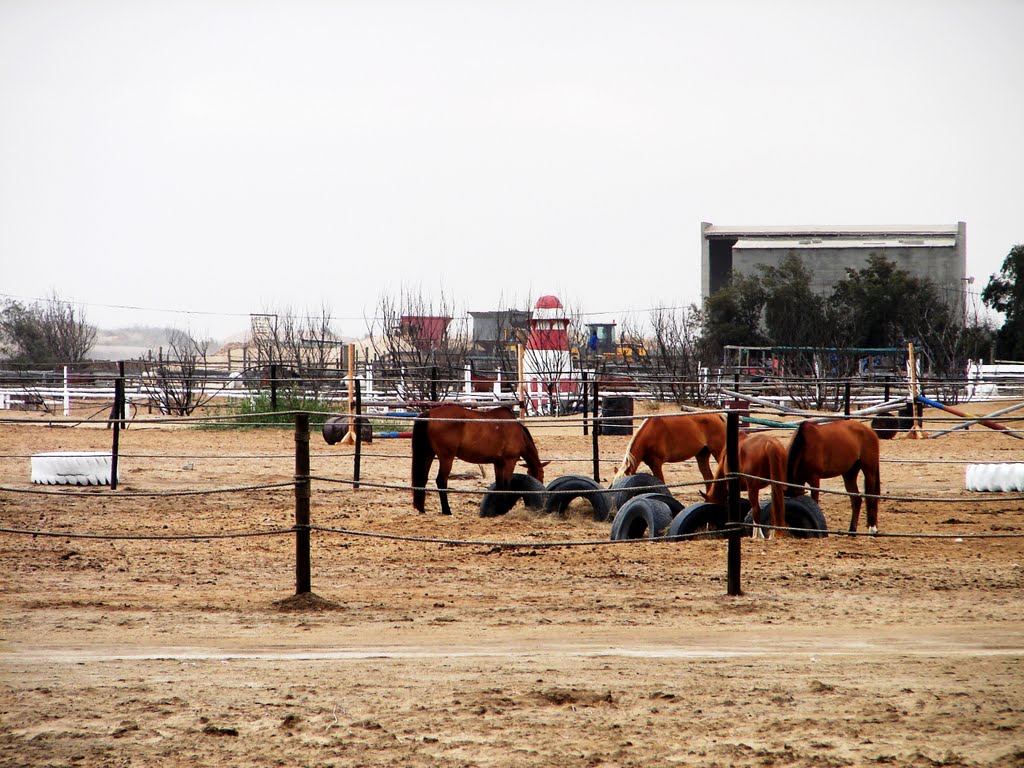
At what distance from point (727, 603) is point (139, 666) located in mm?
3381

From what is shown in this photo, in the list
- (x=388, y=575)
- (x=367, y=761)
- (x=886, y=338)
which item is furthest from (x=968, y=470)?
(x=886, y=338)

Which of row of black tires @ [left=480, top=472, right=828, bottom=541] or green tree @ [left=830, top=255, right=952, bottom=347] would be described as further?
green tree @ [left=830, top=255, right=952, bottom=347]

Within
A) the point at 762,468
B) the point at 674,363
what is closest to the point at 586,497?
the point at 762,468

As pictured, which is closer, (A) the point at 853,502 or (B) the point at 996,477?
(A) the point at 853,502

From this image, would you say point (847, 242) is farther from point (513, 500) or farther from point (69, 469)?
point (69, 469)

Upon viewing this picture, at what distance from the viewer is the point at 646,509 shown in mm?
8352

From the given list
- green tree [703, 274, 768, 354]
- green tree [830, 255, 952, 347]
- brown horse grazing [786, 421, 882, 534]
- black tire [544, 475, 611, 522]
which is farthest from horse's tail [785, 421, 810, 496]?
green tree [703, 274, 768, 354]

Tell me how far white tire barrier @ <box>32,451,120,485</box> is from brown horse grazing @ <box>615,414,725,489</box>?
6049 mm

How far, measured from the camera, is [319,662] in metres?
4.96

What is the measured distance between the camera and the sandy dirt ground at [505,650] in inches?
154

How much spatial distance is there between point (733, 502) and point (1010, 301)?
3078 cm

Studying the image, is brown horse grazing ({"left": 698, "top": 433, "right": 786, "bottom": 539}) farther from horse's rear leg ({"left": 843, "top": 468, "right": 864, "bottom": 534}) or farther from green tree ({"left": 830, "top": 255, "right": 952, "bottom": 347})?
green tree ({"left": 830, "top": 255, "right": 952, "bottom": 347})

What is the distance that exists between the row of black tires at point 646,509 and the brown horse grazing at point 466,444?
26 centimetres

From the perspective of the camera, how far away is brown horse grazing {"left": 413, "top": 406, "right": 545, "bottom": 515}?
35.3ft
